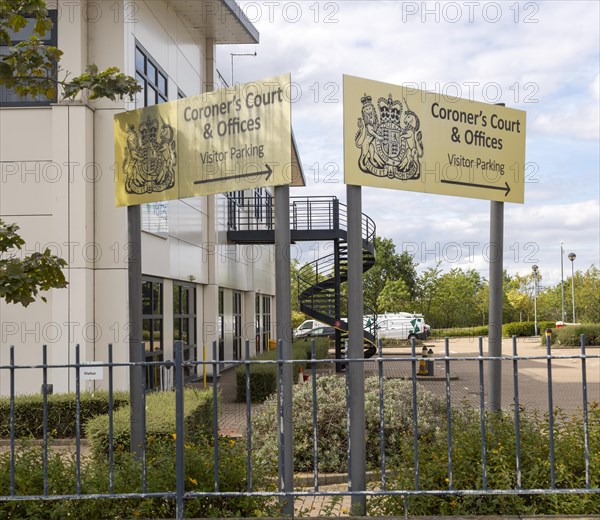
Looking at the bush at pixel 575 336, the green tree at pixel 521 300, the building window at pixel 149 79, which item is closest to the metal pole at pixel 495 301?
the building window at pixel 149 79

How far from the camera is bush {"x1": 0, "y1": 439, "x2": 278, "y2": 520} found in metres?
6.02

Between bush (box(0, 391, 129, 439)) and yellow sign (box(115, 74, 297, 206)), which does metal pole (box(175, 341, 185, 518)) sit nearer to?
yellow sign (box(115, 74, 297, 206))

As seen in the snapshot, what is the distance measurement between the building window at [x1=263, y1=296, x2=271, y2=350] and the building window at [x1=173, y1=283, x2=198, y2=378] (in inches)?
522

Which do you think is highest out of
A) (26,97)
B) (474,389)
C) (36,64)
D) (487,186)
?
(26,97)

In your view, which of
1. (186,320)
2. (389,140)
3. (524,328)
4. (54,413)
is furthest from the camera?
(524,328)

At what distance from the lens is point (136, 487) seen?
241 inches

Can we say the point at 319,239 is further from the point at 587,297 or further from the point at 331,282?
the point at 587,297

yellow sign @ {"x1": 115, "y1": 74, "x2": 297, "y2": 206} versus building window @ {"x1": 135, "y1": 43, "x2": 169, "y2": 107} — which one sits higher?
building window @ {"x1": 135, "y1": 43, "x2": 169, "y2": 107}

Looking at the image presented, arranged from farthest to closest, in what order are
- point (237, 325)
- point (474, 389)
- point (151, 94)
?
1. point (237, 325)
2. point (474, 389)
3. point (151, 94)

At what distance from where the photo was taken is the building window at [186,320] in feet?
65.9

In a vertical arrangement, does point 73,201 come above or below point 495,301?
above

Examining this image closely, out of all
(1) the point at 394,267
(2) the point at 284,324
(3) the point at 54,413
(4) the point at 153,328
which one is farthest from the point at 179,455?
(1) the point at 394,267

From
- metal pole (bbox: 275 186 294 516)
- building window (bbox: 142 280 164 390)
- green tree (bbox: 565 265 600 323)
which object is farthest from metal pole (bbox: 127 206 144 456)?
green tree (bbox: 565 265 600 323)

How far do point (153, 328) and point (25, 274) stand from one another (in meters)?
11.6
